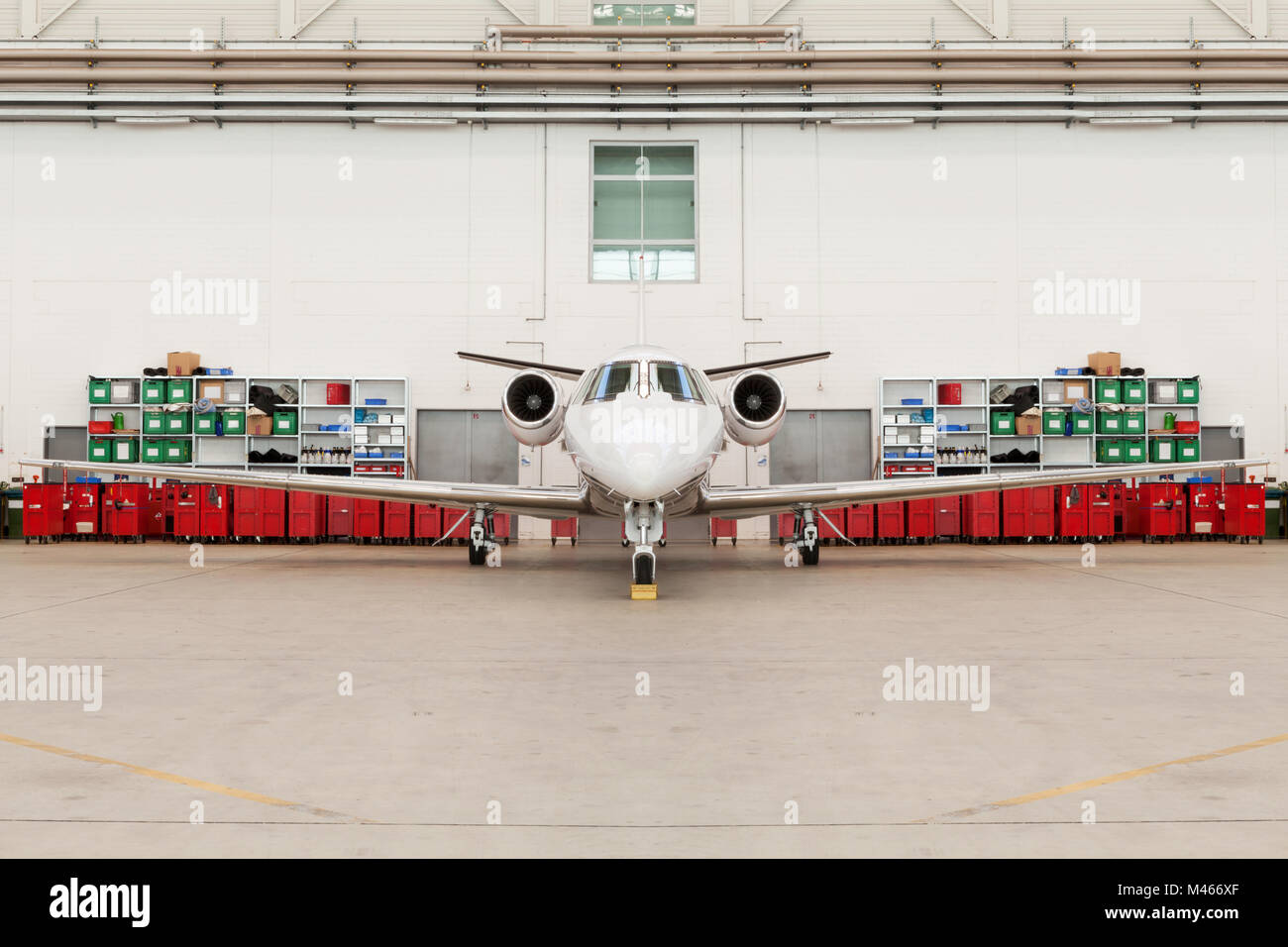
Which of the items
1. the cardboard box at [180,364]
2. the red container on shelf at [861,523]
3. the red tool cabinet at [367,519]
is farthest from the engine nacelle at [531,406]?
the cardboard box at [180,364]

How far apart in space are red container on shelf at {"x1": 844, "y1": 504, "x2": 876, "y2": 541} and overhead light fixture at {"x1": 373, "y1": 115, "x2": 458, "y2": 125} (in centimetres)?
1096

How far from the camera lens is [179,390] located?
60.4 feet

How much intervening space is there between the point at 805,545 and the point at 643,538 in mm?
4155

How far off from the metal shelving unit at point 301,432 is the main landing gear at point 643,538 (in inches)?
372

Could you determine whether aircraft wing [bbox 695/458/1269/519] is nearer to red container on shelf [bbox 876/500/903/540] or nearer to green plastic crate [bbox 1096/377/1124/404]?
red container on shelf [bbox 876/500/903/540]

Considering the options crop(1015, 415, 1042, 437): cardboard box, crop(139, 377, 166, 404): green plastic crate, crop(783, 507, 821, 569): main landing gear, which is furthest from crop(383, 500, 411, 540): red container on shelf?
crop(1015, 415, 1042, 437): cardboard box

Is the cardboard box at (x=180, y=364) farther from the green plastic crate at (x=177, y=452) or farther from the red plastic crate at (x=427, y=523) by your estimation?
the red plastic crate at (x=427, y=523)

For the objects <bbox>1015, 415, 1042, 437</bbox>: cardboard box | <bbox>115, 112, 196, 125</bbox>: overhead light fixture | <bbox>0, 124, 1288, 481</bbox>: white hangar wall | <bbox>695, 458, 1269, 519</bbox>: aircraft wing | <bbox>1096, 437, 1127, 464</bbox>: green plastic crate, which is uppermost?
<bbox>115, 112, 196, 125</bbox>: overhead light fixture

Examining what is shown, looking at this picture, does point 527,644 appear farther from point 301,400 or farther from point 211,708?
point 301,400

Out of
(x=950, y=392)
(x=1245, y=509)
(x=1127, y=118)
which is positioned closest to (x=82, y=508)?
(x=950, y=392)

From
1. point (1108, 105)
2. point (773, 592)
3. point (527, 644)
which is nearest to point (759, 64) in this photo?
point (1108, 105)

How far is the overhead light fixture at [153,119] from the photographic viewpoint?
749 inches

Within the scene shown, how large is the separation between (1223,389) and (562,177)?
13.9 meters

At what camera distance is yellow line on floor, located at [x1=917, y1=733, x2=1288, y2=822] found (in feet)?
11.0
